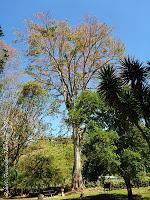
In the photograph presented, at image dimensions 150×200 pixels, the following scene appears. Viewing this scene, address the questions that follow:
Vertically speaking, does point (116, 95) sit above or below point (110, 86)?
below

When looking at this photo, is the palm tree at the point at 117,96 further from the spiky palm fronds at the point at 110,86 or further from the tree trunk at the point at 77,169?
the tree trunk at the point at 77,169

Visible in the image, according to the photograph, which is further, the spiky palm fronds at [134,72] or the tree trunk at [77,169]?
the tree trunk at [77,169]

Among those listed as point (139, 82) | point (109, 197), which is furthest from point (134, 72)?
→ point (109, 197)

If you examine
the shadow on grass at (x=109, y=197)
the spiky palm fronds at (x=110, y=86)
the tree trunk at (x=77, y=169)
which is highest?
the spiky palm fronds at (x=110, y=86)

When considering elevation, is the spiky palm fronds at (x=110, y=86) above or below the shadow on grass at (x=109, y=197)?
above

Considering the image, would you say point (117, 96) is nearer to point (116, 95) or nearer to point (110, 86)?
point (116, 95)

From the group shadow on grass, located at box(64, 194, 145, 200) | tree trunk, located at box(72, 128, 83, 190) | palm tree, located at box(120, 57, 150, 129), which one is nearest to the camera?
palm tree, located at box(120, 57, 150, 129)

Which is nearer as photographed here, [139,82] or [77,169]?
[139,82]

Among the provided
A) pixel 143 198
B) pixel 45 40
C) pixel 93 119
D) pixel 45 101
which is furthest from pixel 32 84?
pixel 143 198

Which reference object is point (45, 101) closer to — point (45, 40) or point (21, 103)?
point (21, 103)

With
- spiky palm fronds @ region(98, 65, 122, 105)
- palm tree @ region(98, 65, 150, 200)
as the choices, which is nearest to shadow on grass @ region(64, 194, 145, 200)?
palm tree @ region(98, 65, 150, 200)

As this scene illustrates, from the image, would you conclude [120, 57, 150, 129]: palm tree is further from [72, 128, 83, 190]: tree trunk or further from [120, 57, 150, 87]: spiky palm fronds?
[72, 128, 83, 190]: tree trunk

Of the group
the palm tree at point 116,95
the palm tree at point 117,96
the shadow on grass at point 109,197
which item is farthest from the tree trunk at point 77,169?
the palm tree at point 116,95

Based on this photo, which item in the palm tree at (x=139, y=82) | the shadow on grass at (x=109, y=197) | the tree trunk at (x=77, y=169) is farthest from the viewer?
the tree trunk at (x=77, y=169)
